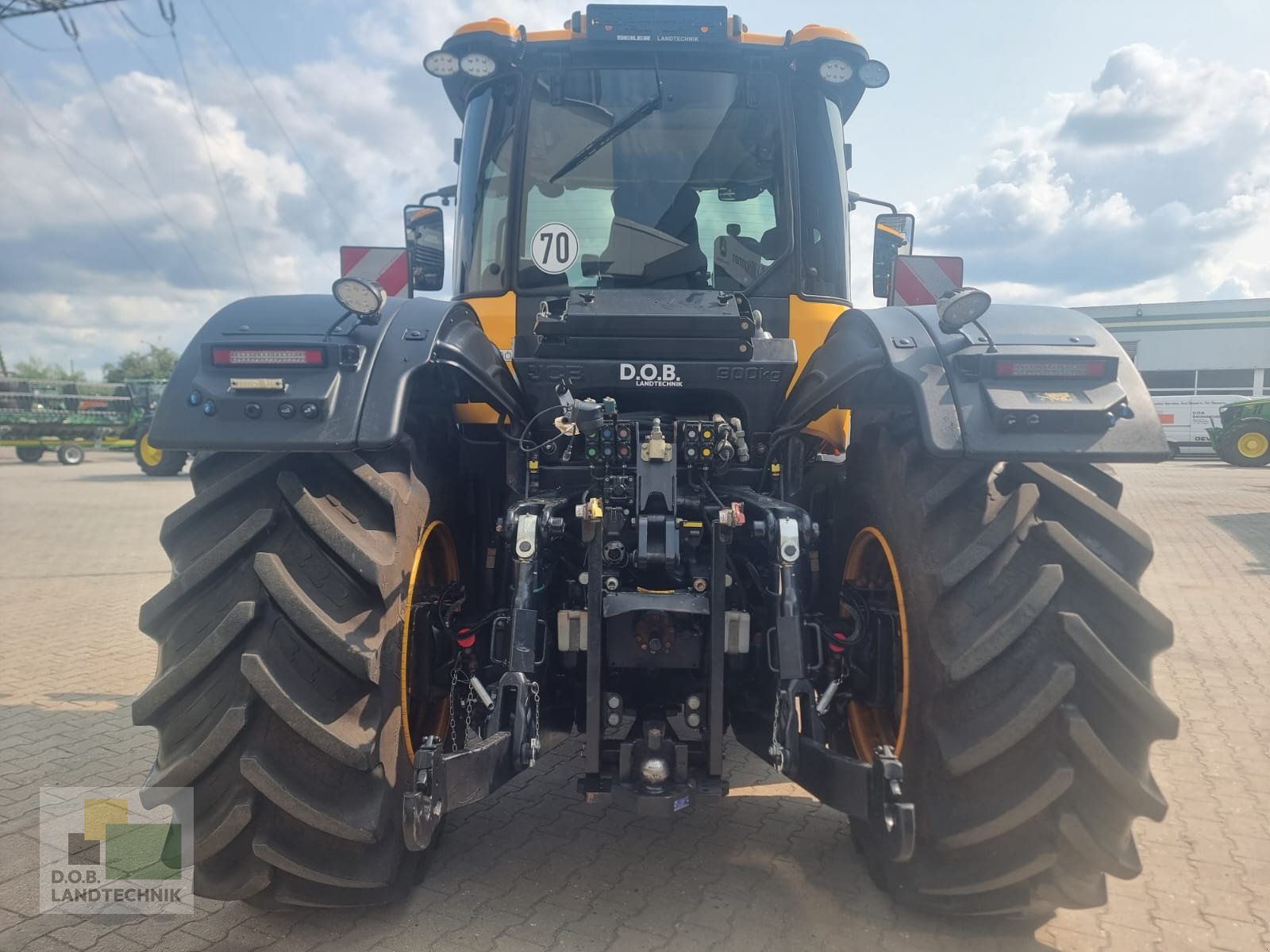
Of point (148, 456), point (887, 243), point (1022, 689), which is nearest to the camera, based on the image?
point (1022, 689)

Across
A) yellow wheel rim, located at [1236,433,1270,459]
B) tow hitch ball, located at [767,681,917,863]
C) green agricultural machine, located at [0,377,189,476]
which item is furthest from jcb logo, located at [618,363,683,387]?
yellow wheel rim, located at [1236,433,1270,459]

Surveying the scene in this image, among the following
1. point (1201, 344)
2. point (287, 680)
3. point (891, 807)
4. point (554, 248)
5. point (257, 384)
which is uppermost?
point (1201, 344)

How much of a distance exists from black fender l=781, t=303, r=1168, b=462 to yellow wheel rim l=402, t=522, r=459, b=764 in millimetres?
1383

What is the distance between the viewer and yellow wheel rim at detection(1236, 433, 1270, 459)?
22.0 meters

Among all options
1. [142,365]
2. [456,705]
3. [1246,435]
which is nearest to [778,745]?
[456,705]

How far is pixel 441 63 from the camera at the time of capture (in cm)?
353

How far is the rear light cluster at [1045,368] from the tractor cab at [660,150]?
1.19 m

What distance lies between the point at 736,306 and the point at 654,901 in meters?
1.98

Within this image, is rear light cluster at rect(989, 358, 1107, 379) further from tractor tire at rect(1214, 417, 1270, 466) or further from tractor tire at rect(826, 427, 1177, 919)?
tractor tire at rect(1214, 417, 1270, 466)

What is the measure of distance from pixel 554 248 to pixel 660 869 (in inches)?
93.0

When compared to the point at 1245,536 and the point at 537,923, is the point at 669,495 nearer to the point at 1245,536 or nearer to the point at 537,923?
the point at 537,923

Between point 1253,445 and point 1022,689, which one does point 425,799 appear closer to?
point 1022,689

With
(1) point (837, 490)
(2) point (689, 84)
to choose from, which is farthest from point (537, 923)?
(2) point (689, 84)

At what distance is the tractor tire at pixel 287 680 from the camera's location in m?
2.24
